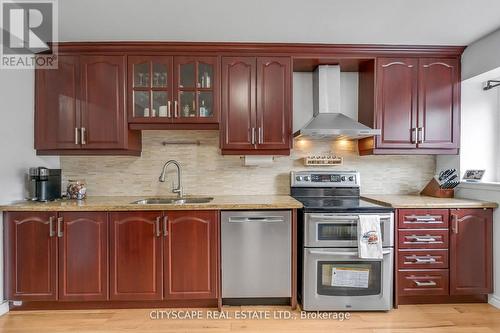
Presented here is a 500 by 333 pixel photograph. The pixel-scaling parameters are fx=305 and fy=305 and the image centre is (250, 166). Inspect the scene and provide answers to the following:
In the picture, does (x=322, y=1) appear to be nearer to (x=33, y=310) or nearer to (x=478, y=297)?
(x=478, y=297)

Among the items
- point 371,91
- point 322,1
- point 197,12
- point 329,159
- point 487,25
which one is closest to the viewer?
point 322,1

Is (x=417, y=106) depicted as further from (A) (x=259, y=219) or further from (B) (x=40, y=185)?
(B) (x=40, y=185)

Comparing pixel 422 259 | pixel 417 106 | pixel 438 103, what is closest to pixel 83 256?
pixel 422 259

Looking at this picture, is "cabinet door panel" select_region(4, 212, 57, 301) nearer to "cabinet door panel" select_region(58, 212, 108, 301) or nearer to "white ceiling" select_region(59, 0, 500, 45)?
"cabinet door panel" select_region(58, 212, 108, 301)

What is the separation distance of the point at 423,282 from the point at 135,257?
2.46 metres

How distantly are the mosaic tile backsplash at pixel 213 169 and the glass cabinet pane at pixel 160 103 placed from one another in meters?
0.37

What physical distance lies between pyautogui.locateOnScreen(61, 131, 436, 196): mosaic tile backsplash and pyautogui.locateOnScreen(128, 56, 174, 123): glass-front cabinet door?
36 cm

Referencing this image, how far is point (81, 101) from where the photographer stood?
9.25 ft

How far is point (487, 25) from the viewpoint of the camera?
2.47m

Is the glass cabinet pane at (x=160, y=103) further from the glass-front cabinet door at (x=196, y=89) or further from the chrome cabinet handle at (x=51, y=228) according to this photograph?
the chrome cabinet handle at (x=51, y=228)

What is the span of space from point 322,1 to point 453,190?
2266 mm

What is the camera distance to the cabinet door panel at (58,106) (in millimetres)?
2818

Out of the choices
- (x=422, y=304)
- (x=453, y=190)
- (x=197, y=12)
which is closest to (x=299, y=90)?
(x=197, y=12)

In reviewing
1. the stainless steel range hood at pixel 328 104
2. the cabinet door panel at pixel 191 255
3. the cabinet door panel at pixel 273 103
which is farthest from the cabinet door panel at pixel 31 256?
the stainless steel range hood at pixel 328 104
